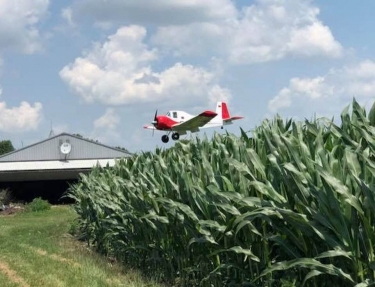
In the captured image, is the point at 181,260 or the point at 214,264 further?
the point at 181,260

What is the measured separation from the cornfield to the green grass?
1.79 ft

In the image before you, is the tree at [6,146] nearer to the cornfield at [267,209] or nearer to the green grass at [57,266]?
the green grass at [57,266]

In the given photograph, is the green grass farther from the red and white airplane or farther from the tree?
the tree

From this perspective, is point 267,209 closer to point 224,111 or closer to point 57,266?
point 57,266

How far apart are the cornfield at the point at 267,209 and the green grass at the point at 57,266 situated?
0.55m

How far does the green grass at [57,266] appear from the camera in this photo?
8961 mm

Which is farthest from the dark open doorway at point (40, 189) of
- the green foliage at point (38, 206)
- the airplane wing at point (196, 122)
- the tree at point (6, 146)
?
the tree at point (6, 146)

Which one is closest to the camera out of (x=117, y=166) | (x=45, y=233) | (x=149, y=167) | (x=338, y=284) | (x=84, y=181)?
(x=338, y=284)

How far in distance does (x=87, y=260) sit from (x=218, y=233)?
5.43 metres

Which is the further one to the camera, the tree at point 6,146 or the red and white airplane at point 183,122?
the tree at point 6,146

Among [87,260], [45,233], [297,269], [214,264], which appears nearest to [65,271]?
[87,260]

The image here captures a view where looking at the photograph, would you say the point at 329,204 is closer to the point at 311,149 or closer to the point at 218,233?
the point at 311,149

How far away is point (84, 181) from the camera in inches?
636

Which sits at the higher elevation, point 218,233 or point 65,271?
point 218,233
